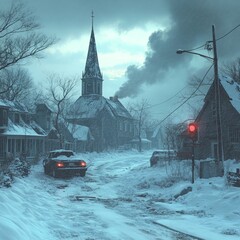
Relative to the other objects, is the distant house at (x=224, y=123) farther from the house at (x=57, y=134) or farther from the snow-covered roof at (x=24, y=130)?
the house at (x=57, y=134)

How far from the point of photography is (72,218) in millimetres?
10391

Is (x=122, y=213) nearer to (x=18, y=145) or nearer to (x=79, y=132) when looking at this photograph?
(x=18, y=145)

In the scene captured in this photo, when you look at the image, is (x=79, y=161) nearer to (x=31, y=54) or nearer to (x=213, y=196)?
(x=213, y=196)

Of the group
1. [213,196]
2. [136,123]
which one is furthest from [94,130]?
[213,196]

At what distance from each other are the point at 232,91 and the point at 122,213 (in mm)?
22611

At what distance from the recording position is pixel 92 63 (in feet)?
271

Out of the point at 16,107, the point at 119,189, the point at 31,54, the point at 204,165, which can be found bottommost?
the point at 119,189

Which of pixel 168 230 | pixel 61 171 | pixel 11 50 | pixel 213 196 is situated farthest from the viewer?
pixel 11 50

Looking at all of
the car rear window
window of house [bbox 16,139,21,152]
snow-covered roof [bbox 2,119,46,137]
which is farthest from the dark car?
window of house [bbox 16,139,21,152]

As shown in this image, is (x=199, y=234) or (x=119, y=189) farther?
(x=119, y=189)

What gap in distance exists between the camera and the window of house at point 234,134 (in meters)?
29.9

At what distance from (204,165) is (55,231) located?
11.1 meters

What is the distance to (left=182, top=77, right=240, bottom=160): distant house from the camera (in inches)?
1181

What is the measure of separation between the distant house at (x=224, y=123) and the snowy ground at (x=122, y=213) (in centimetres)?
1377
